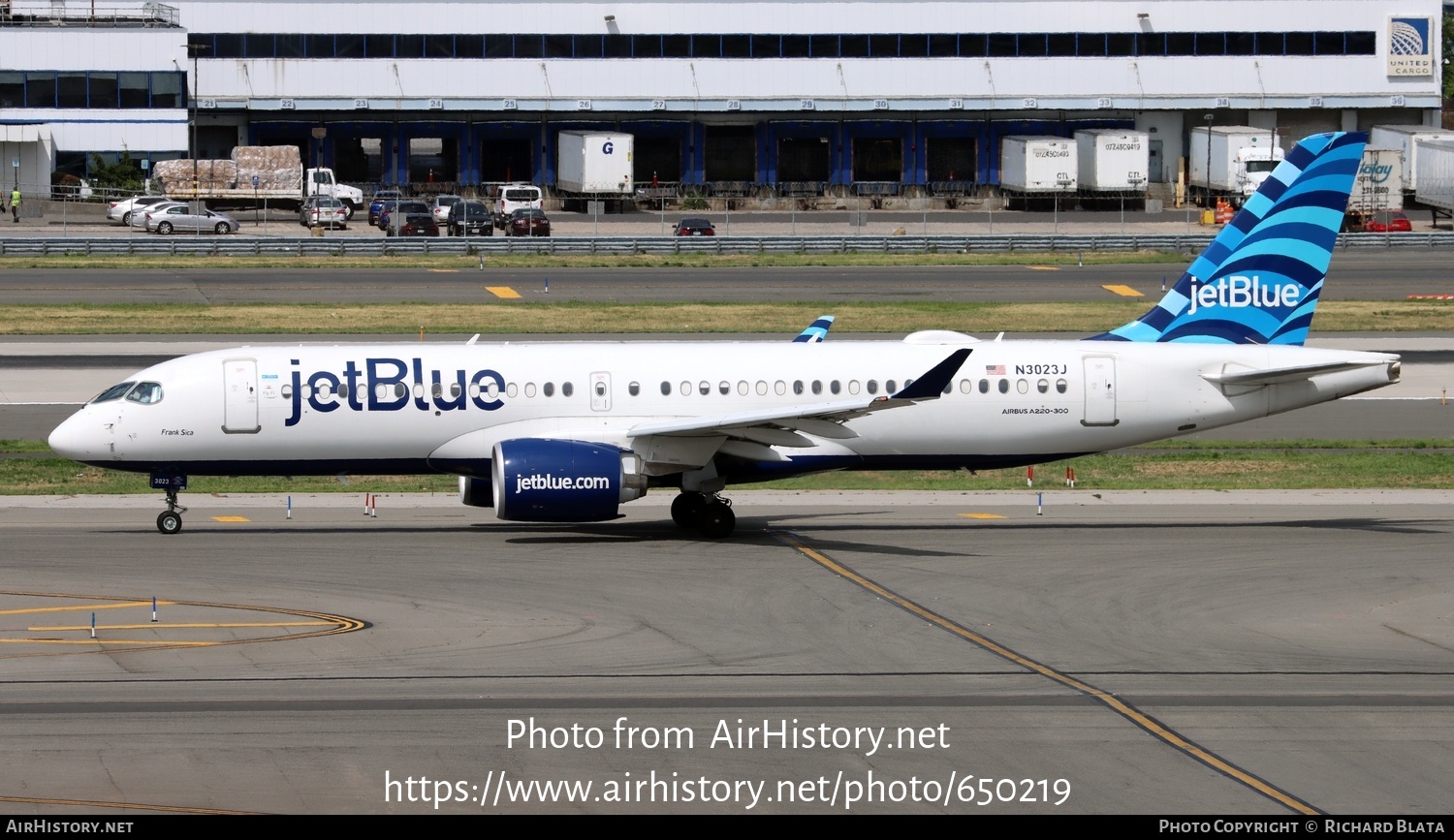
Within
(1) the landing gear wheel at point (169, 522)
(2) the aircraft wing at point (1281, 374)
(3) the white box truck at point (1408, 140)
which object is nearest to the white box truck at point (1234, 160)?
(3) the white box truck at point (1408, 140)

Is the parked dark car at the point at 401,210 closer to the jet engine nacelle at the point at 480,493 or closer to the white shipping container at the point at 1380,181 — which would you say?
the white shipping container at the point at 1380,181

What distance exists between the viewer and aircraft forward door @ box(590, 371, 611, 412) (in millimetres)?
31656

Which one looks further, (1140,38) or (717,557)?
(1140,38)

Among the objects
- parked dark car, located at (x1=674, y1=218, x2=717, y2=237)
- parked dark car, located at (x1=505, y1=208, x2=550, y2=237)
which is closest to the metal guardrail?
parked dark car, located at (x1=674, y1=218, x2=717, y2=237)

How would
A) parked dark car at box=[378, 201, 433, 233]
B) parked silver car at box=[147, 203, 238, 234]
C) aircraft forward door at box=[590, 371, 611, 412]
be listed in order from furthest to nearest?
parked dark car at box=[378, 201, 433, 233], parked silver car at box=[147, 203, 238, 234], aircraft forward door at box=[590, 371, 611, 412]

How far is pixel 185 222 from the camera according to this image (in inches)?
3642

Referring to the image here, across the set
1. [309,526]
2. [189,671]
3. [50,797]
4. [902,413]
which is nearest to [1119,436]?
[902,413]

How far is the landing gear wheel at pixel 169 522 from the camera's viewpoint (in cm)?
3125

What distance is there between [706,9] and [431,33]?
17719 mm

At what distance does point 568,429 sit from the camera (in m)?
31.5

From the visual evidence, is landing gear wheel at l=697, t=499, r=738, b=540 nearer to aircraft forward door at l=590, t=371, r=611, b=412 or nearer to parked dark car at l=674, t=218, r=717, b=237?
aircraft forward door at l=590, t=371, r=611, b=412

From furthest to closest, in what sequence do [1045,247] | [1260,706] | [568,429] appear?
[1045,247] < [568,429] < [1260,706]

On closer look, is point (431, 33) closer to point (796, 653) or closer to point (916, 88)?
point (916, 88)

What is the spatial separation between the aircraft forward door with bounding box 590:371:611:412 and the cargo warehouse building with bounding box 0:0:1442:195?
A: 8231cm
